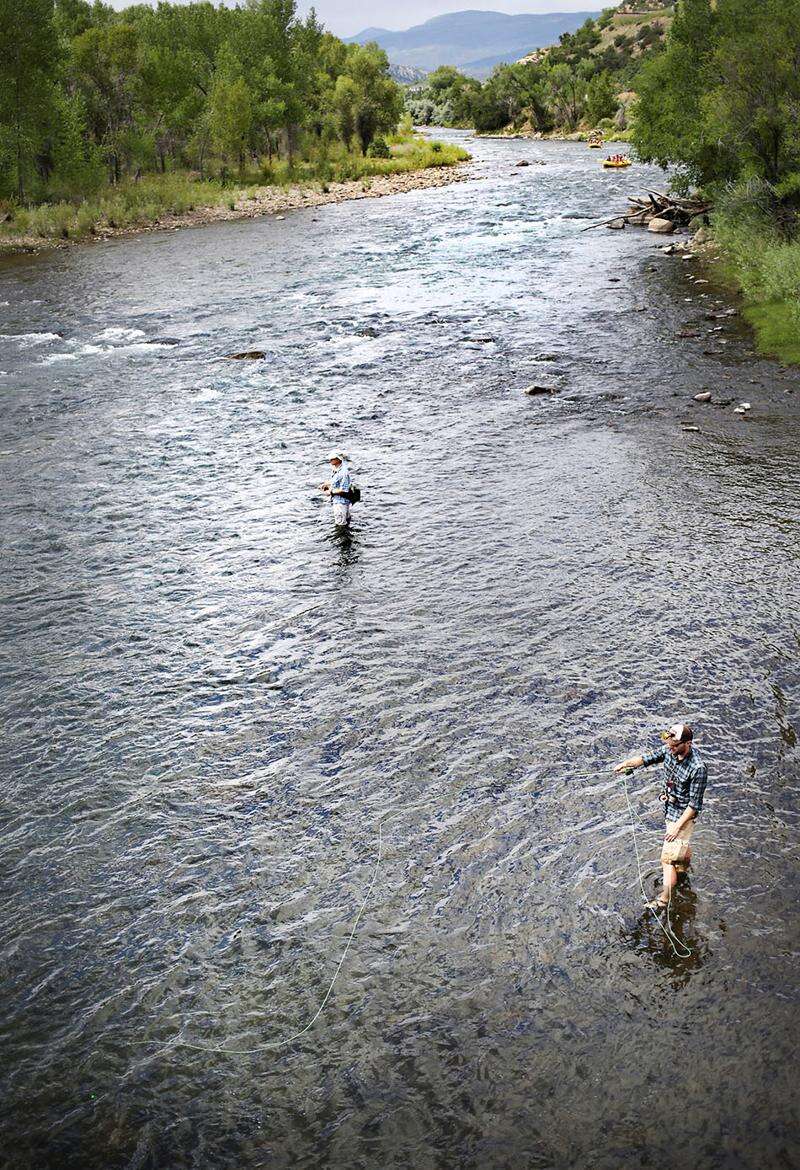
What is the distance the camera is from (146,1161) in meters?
9.64

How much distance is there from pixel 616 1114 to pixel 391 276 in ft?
155

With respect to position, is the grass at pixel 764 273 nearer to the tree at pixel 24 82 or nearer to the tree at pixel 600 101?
the tree at pixel 24 82

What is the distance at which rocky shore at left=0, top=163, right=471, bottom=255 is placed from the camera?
64438mm

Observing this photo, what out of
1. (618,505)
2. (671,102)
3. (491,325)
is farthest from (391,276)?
(618,505)

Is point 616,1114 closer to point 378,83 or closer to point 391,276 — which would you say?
point 391,276

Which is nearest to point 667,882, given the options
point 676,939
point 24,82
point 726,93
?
point 676,939

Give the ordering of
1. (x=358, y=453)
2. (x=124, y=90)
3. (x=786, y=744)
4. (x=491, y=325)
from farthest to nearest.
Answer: (x=124, y=90) < (x=491, y=325) < (x=358, y=453) < (x=786, y=744)

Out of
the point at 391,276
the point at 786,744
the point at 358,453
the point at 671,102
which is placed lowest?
the point at 786,744

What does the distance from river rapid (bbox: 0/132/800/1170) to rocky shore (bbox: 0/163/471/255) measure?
120 feet

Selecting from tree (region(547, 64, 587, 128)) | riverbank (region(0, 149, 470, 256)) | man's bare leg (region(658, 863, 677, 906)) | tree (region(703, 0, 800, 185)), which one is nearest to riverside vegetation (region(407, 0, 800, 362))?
tree (region(703, 0, 800, 185))

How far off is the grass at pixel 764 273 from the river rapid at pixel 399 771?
327cm

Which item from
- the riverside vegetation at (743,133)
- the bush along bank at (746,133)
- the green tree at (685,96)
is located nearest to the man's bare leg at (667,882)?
the riverside vegetation at (743,133)

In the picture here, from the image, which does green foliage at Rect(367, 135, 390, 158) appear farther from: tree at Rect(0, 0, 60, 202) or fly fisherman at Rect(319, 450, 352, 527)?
fly fisherman at Rect(319, 450, 352, 527)

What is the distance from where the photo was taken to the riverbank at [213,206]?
6531cm
